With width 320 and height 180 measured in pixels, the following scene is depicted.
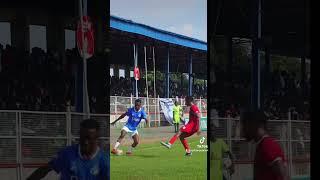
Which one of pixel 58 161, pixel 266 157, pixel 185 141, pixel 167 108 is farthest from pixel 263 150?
pixel 58 161

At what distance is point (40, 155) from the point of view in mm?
3152

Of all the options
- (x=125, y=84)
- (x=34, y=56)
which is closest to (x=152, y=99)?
(x=125, y=84)

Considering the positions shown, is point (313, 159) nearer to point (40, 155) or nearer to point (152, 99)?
point (152, 99)

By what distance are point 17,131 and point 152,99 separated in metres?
0.81

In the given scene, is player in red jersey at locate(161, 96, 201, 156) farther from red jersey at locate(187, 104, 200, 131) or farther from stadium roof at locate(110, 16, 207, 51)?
stadium roof at locate(110, 16, 207, 51)

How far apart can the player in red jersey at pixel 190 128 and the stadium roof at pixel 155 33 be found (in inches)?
12.5

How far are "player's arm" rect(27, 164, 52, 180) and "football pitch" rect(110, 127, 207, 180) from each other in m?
0.38

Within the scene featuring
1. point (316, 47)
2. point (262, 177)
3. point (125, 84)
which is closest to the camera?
point (316, 47)

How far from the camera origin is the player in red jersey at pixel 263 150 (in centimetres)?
285

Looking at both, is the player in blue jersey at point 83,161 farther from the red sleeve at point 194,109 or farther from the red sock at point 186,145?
the red sleeve at point 194,109

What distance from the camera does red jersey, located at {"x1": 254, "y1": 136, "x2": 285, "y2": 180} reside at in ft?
9.39

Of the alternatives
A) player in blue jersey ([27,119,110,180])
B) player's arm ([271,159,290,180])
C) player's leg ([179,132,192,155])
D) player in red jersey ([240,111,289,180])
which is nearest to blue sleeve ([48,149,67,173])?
player in blue jersey ([27,119,110,180])

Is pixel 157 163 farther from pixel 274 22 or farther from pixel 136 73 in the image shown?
pixel 274 22

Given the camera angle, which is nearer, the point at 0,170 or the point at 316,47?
the point at 316,47
